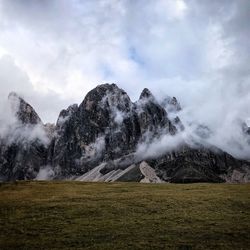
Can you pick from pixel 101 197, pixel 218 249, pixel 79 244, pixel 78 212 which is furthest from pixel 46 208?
pixel 218 249

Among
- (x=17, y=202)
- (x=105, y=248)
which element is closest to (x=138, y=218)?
(x=105, y=248)

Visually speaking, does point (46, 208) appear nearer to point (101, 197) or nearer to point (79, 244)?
point (101, 197)

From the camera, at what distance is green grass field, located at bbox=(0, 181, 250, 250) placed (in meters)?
49.1

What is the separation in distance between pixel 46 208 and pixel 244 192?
3325cm

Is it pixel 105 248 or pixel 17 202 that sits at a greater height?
pixel 17 202

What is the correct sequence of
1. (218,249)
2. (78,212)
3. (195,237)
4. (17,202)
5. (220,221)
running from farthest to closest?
1. (17,202)
2. (78,212)
3. (220,221)
4. (195,237)
5. (218,249)

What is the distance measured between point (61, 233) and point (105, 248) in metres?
7.92

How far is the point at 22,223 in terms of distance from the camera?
58.4m

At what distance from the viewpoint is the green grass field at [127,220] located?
161ft

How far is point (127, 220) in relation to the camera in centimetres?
5847

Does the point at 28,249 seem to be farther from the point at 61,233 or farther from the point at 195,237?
the point at 195,237

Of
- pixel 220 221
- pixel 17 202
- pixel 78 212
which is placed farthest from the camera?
pixel 17 202

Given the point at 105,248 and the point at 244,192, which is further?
the point at 244,192

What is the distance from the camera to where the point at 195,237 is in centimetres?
5038
